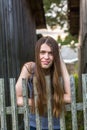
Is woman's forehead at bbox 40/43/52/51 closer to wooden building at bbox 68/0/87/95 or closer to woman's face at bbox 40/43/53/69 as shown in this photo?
woman's face at bbox 40/43/53/69

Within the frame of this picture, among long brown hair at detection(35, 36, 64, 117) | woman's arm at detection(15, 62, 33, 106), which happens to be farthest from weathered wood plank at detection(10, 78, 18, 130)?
long brown hair at detection(35, 36, 64, 117)

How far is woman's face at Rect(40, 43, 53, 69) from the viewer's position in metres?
4.23

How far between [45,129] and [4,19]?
4294 millimetres

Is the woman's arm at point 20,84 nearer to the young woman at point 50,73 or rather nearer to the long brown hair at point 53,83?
the young woman at point 50,73

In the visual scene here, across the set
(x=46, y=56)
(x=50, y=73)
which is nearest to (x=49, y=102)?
(x=50, y=73)

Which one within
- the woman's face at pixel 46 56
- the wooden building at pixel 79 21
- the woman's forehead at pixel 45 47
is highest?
the woman's forehead at pixel 45 47

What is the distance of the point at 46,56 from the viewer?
166 inches

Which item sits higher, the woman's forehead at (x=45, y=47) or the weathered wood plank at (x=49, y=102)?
the woman's forehead at (x=45, y=47)

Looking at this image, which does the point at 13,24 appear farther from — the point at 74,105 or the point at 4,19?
the point at 74,105

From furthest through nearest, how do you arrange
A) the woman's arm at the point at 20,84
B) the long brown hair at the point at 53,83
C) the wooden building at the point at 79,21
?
the wooden building at the point at 79,21 → the woman's arm at the point at 20,84 → the long brown hair at the point at 53,83

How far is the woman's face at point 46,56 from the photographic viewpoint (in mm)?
4230

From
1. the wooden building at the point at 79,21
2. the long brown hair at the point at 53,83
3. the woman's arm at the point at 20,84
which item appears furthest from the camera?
the wooden building at the point at 79,21

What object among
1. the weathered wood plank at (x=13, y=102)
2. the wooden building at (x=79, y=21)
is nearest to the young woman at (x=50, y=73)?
the weathered wood plank at (x=13, y=102)

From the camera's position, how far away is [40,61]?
167 inches
